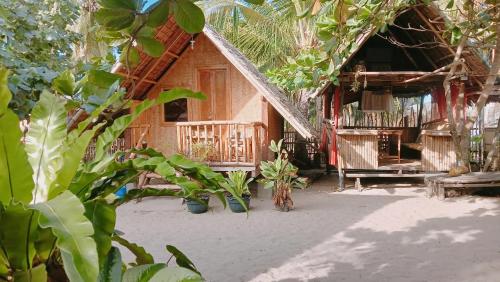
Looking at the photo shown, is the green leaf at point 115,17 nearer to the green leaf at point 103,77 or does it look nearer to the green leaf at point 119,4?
the green leaf at point 119,4

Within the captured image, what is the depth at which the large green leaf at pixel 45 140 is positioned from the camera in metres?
1.68

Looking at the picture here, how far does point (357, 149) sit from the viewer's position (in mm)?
9695

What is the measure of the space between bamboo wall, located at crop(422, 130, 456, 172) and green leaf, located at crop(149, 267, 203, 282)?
9.13 metres

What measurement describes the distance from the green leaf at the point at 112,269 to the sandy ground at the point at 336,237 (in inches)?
111

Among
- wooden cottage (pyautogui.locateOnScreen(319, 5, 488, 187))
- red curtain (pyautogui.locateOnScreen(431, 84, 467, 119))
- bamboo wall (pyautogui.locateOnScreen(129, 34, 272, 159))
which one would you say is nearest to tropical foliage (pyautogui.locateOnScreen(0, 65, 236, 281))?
wooden cottage (pyautogui.locateOnScreen(319, 5, 488, 187))

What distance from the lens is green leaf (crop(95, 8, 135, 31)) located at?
1.29 meters

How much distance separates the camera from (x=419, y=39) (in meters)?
10.5

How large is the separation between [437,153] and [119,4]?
987 cm

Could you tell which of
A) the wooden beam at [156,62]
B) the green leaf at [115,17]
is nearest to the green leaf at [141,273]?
the green leaf at [115,17]

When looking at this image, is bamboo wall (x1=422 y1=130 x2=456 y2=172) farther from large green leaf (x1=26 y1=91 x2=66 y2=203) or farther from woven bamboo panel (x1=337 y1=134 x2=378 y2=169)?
large green leaf (x1=26 y1=91 x2=66 y2=203)

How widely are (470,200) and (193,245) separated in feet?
20.8

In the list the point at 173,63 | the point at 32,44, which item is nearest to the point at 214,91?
the point at 173,63

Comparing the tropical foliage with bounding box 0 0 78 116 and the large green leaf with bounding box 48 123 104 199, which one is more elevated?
the tropical foliage with bounding box 0 0 78 116

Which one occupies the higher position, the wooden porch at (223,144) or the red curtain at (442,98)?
the red curtain at (442,98)
